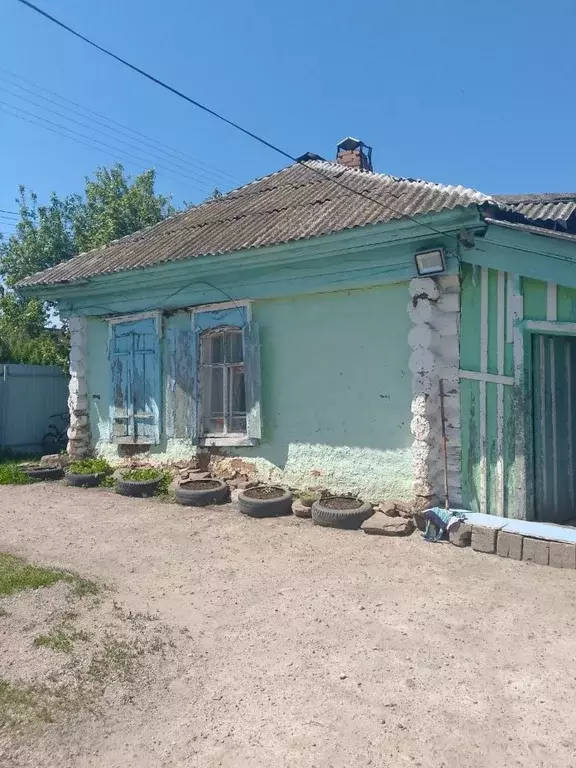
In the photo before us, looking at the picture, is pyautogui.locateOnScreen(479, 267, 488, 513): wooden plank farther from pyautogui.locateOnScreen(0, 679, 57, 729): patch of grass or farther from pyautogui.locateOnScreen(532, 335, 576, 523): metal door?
pyautogui.locateOnScreen(0, 679, 57, 729): patch of grass

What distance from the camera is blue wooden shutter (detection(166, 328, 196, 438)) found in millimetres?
7891

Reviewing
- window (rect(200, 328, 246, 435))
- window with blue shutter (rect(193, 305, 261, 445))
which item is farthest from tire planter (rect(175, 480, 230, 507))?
window (rect(200, 328, 246, 435))

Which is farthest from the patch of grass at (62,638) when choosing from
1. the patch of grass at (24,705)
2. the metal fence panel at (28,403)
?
the metal fence panel at (28,403)

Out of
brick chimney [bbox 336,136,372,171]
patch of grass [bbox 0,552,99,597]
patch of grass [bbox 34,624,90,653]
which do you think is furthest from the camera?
brick chimney [bbox 336,136,372,171]

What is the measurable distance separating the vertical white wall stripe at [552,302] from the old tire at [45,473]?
7308mm

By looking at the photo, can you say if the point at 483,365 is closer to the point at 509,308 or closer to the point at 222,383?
the point at 509,308

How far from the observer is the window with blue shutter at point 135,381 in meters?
8.38

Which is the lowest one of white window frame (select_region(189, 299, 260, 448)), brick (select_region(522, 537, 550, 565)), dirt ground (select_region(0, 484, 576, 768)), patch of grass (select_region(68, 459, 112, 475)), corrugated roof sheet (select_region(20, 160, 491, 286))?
dirt ground (select_region(0, 484, 576, 768))

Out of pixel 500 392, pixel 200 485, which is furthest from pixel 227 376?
pixel 500 392

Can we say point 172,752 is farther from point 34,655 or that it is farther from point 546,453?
point 546,453

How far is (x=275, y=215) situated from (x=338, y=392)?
2925 mm

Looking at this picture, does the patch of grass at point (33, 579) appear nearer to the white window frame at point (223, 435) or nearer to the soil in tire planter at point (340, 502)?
the soil in tire planter at point (340, 502)

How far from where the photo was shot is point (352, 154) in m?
11.2

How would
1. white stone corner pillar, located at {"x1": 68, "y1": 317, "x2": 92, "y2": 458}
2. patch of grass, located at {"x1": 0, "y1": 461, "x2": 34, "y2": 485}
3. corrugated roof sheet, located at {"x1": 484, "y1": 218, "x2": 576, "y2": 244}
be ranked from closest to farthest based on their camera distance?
corrugated roof sheet, located at {"x1": 484, "y1": 218, "x2": 576, "y2": 244} → patch of grass, located at {"x1": 0, "y1": 461, "x2": 34, "y2": 485} → white stone corner pillar, located at {"x1": 68, "y1": 317, "x2": 92, "y2": 458}
